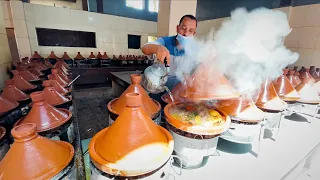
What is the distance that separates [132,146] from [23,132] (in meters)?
0.36

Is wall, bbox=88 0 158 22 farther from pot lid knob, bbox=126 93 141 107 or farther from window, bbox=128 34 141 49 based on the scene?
pot lid knob, bbox=126 93 141 107

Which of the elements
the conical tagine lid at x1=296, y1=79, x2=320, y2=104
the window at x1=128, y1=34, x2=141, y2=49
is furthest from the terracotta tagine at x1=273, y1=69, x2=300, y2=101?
the window at x1=128, y1=34, x2=141, y2=49

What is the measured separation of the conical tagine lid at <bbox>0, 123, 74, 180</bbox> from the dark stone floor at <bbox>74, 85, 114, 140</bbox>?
150cm

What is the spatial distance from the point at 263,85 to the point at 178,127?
0.89 meters

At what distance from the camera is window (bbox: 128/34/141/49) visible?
712 cm

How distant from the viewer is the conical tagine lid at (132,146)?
21.3 inches

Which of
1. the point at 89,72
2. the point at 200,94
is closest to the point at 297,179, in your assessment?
the point at 200,94

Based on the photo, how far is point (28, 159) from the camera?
518 mm

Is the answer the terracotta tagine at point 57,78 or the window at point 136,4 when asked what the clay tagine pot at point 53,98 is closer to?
the terracotta tagine at point 57,78

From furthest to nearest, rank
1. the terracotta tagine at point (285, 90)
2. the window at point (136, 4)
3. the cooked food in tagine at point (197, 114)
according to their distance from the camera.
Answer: the window at point (136, 4)
the terracotta tagine at point (285, 90)
the cooked food in tagine at point (197, 114)

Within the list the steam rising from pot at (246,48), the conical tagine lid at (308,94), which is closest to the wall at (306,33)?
the conical tagine lid at (308,94)

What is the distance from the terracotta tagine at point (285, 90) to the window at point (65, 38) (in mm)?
6440

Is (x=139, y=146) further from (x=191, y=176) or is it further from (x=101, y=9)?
(x=101, y=9)

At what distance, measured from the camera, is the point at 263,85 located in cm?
125
